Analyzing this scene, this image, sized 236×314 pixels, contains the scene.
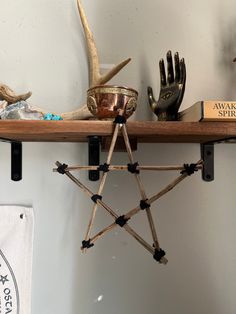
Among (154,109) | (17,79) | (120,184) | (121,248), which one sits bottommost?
(121,248)

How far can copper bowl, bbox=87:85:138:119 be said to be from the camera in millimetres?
699

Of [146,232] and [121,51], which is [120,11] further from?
[146,232]

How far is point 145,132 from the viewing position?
687 mm

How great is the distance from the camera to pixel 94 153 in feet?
2.67

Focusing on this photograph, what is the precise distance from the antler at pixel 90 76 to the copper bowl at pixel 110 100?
120 mm

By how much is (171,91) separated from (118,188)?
12.1 inches

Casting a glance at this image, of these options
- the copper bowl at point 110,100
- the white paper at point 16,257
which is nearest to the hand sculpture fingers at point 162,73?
the copper bowl at point 110,100

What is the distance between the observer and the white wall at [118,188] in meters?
0.90

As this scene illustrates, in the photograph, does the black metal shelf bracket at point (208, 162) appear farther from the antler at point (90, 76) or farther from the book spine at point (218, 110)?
the antler at point (90, 76)

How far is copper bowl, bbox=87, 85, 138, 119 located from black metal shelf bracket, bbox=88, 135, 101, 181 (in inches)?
2.9

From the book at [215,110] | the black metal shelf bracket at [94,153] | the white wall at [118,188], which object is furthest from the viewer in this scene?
the white wall at [118,188]

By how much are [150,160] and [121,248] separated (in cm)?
26

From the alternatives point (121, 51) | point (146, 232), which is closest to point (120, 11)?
point (121, 51)

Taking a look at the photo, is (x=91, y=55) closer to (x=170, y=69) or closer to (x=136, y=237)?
(x=170, y=69)
